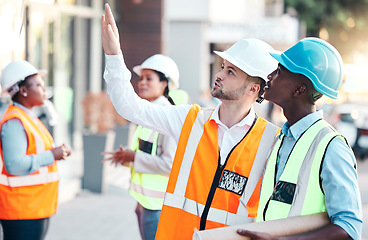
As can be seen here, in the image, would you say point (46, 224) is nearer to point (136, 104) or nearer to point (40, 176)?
point (40, 176)

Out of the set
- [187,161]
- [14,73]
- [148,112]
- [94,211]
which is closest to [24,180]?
[14,73]

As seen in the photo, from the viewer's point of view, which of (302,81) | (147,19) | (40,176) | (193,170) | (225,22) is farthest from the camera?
(225,22)

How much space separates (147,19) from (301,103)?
12280mm

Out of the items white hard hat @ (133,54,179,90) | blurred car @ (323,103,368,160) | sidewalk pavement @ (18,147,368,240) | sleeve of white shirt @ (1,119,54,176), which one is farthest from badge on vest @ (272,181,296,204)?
blurred car @ (323,103,368,160)

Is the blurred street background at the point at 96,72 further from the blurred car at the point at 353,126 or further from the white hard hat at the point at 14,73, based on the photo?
the white hard hat at the point at 14,73

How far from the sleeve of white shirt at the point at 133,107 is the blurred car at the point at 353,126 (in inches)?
515

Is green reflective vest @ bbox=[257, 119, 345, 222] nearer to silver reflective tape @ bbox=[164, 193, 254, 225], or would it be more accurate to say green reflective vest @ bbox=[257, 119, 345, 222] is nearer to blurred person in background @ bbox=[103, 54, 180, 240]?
silver reflective tape @ bbox=[164, 193, 254, 225]

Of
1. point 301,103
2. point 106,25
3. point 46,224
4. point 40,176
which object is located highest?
point 106,25

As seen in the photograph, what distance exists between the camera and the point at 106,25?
2.93 meters

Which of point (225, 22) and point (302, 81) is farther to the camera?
point (225, 22)

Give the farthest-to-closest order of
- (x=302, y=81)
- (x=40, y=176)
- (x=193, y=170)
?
(x=40, y=176), (x=193, y=170), (x=302, y=81)

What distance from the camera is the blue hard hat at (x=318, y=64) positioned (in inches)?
107

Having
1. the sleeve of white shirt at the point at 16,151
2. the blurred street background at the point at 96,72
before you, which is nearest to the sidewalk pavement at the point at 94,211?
the blurred street background at the point at 96,72

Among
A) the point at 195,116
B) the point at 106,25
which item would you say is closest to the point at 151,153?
the point at 195,116
